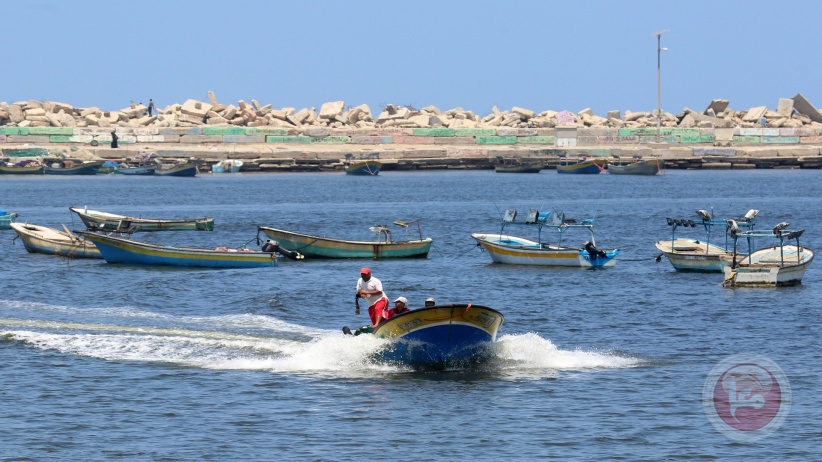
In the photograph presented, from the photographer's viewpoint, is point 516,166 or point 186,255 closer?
point 186,255

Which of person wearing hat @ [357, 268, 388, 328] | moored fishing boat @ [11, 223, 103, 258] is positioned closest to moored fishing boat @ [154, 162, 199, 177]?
moored fishing boat @ [11, 223, 103, 258]

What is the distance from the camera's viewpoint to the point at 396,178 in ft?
368

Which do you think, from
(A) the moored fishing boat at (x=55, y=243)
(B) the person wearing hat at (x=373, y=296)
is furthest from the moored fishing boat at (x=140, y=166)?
(B) the person wearing hat at (x=373, y=296)

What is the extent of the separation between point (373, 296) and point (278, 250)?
2001cm

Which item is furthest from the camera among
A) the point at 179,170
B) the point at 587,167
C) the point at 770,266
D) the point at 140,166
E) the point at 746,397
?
the point at 587,167

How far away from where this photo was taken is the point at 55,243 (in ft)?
145

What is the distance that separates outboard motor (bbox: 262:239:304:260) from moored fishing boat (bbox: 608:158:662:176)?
72265mm

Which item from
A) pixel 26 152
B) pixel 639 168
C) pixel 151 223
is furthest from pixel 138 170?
pixel 151 223

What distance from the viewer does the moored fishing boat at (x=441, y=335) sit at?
21.3 meters

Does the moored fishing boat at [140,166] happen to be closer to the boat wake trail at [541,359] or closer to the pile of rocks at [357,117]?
the pile of rocks at [357,117]

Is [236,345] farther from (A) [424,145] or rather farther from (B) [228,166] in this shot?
(A) [424,145]

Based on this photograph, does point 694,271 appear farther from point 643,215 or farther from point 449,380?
point 643,215

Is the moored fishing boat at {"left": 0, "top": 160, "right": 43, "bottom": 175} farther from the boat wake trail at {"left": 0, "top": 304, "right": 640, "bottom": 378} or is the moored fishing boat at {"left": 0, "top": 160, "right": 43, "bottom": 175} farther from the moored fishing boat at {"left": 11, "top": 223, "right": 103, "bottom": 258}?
the boat wake trail at {"left": 0, "top": 304, "right": 640, "bottom": 378}

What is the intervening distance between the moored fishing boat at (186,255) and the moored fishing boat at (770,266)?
13.8 m
